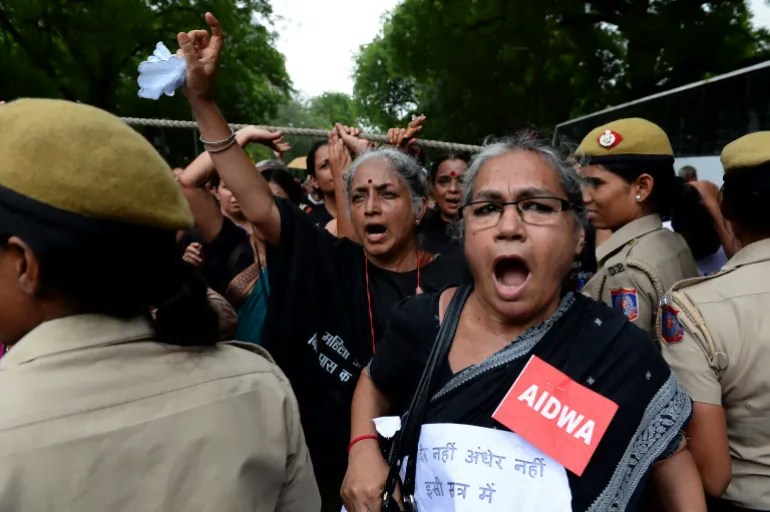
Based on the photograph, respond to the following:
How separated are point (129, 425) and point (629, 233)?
73.4 inches

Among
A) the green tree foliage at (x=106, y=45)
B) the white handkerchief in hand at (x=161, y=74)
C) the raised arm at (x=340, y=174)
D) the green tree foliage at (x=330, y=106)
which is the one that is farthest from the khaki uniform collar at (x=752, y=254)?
the green tree foliage at (x=330, y=106)

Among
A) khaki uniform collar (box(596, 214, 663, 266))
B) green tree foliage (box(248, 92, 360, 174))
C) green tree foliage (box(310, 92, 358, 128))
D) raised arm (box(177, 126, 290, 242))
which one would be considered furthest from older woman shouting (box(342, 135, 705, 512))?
green tree foliage (box(310, 92, 358, 128))

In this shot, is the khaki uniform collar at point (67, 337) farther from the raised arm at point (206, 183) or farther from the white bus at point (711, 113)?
the white bus at point (711, 113)

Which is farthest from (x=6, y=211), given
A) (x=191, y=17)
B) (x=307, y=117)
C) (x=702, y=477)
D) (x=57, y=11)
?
(x=307, y=117)

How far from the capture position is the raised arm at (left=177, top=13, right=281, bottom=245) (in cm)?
198

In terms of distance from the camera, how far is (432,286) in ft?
7.77

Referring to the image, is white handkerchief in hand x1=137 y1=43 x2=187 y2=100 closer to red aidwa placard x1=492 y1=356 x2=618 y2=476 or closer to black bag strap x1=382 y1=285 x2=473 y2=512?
black bag strap x1=382 y1=285 x2=473 y2=512

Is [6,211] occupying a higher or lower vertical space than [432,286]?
→ higher

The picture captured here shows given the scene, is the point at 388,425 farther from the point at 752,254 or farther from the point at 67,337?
the point at 752,254

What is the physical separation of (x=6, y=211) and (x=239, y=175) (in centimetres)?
118

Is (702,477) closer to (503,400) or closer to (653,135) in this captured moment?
(503,400)

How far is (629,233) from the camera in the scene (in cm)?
229

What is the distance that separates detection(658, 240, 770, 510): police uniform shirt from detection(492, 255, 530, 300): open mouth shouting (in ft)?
1.50

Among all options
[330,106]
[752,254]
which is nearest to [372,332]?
[752,254]
